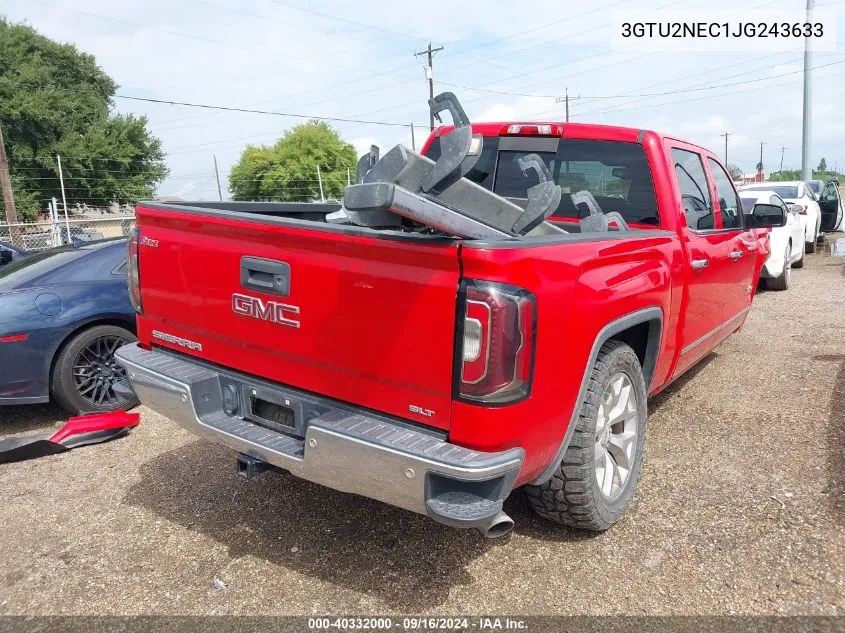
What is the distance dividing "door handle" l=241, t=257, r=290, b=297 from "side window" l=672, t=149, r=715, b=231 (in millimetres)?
2431

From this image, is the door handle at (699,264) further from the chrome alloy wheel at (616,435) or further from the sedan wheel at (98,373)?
the sedan wheel at (98,373)

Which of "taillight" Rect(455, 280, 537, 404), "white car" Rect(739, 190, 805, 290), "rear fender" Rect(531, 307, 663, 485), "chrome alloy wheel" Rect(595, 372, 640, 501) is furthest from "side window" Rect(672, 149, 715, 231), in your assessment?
"white car" Rect(739, 190, 805, 290)

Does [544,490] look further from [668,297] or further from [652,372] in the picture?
[668,297]

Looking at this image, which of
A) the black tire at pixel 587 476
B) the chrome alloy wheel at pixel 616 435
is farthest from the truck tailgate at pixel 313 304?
the chrome alloy wheel at pixel 616 435

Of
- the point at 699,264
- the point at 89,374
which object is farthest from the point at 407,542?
the point at 89,374

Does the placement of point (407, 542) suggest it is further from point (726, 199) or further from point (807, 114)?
point (807, 114)

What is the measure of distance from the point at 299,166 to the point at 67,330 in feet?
→ 267

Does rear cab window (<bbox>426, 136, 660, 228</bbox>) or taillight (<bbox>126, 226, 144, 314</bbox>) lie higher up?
rear cab window (<bbox>426, 136, 660, 228</bbox>)

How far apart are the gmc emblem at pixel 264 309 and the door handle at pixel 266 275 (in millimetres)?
50

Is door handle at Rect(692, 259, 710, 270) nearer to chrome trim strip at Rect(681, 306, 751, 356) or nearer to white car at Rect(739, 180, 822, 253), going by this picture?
chrome trim strip at Rect(681, 306, 751, 356)

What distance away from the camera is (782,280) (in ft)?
31.2

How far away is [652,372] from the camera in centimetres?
343

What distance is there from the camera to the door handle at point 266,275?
2.62 m

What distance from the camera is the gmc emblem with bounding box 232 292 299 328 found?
2.63 meters
